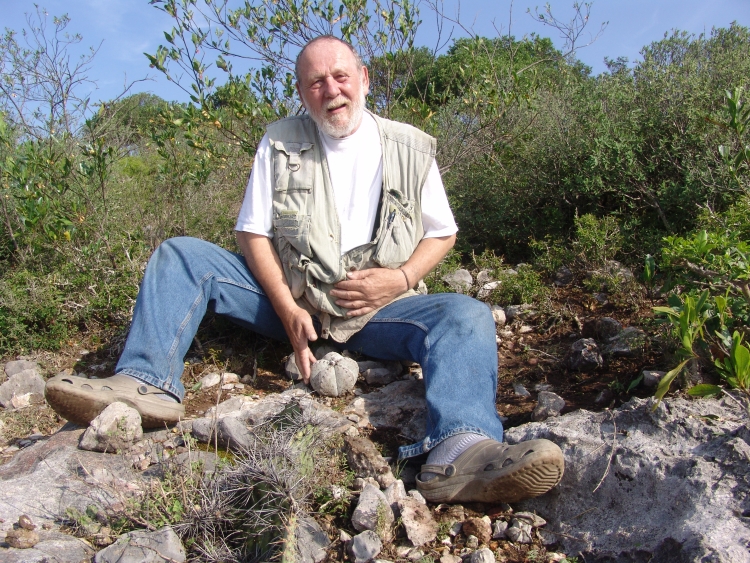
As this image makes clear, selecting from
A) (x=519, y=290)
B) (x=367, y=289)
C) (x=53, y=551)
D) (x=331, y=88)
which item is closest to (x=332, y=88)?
(x=331, y=88)

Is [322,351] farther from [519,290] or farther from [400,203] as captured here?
[519,290]

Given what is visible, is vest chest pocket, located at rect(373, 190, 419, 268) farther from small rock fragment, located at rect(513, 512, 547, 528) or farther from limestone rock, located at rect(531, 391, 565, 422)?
small rock fragment, located at rect(513, 512, 547, 528)

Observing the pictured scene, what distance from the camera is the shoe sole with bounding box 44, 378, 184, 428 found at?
258cm

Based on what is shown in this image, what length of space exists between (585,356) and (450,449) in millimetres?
1155

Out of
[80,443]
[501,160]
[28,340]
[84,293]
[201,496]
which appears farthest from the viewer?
[501,160]

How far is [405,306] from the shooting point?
306cm

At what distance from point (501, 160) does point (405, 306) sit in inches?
109

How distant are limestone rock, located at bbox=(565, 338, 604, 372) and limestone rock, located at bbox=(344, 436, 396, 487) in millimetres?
1307

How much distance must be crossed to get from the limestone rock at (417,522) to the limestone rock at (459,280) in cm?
217

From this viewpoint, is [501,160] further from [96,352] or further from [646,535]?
[646,535]

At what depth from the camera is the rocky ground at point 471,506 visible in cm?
196

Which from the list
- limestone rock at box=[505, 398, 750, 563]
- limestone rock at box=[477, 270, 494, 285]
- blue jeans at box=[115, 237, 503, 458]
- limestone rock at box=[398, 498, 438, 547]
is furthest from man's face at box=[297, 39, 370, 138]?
limestone rock at box=[398, 498, 438, 547]

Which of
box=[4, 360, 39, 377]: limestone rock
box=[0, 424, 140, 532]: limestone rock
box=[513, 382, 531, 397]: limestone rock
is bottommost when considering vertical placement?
box=[0, 424, 140, 532]: limestone rock

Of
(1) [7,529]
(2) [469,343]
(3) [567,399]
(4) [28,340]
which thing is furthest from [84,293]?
(3) [567,399]
